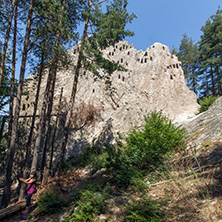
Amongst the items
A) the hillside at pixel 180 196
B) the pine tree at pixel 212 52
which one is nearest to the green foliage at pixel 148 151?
the hillside at pixel 180 196

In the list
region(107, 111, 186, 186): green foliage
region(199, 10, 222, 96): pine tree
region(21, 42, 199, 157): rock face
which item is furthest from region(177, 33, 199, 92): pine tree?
region(107, 111, 186, 186): green foliage

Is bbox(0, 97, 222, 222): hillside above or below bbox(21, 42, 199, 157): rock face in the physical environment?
below

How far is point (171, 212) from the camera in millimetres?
2635

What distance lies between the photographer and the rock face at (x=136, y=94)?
1633 cm

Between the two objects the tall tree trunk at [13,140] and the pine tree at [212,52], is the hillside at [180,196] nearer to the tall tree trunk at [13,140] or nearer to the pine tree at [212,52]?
the tall tree trunk at [13,140]

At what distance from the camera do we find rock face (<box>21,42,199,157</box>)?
16.3 metres

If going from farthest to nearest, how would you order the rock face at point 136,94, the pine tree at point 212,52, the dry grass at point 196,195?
the pine tree at point 212,52 → the rock face at point 136,94 → the dry grass at point 196,195

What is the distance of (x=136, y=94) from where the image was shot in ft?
60.2

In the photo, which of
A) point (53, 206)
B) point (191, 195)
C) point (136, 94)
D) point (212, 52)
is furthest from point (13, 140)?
point (212, 52)

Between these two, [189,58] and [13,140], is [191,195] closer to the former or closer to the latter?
[13,140]

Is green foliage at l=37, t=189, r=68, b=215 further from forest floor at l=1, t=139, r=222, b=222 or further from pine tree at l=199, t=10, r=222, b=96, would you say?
pine tree at l=199, t=10, r=222, b=96

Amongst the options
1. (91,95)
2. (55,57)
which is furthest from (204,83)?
(55,57)

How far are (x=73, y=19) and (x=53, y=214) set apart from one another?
1075 cm

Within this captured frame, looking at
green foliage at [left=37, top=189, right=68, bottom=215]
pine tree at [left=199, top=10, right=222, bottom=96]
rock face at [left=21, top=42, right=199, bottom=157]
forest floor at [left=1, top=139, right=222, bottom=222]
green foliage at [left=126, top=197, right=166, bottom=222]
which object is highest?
pine tree at [left=199, top=10, right=222, bottom=96]
